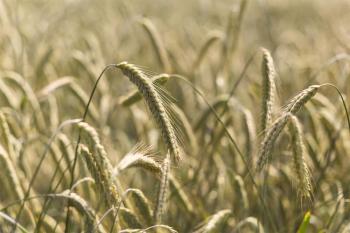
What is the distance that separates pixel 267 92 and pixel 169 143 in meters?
0.48

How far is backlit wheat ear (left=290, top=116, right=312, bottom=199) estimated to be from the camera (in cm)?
178

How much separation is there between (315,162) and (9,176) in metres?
1.48

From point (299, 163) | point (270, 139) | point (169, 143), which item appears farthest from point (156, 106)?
point (299, 163)

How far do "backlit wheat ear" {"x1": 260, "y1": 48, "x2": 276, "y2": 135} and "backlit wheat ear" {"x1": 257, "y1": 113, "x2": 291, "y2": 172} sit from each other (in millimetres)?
189

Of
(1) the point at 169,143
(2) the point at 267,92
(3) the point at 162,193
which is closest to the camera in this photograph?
(1) the point at 169,143

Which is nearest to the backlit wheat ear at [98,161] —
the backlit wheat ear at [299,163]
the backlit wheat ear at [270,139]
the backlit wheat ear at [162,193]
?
the backlit wheat ear at [162,193]

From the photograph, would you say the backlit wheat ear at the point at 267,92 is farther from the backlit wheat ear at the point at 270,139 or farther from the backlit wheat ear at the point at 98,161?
the backlit wheat ear at the point at 98,161

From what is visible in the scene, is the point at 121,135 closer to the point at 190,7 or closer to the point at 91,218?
the point at 91,218

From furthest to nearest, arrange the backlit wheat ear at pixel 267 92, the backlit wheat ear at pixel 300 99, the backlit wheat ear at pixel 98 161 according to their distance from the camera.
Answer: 1. the backlit wheat ear at pixel 267 92
2. the backlit wheat ear at pixel 300 99
3. the backlit wheat ear at pixel 98 161

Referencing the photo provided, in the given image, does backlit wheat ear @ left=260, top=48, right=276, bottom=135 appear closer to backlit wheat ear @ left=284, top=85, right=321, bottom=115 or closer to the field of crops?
the field of crops

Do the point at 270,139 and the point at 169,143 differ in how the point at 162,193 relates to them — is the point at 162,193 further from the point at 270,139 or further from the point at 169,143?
the point at 270,139

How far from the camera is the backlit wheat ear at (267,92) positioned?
203 centimetres

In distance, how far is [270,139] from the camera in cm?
180

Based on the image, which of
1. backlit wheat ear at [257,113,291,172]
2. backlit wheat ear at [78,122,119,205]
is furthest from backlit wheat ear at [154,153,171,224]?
backlit wheat ear at [257,113,291,172]
